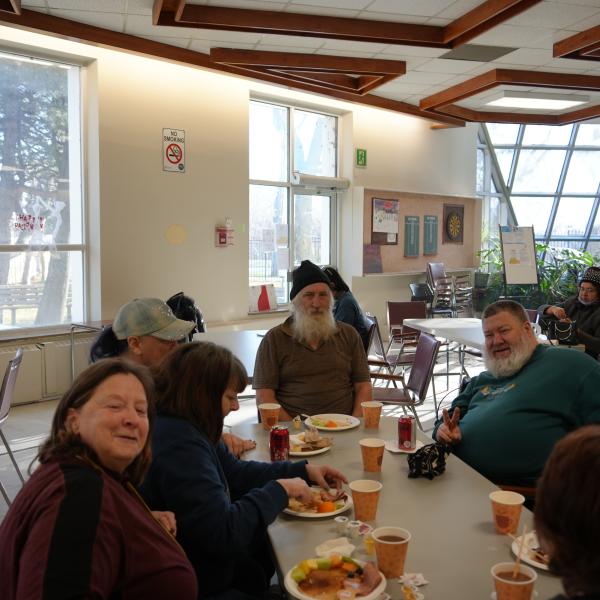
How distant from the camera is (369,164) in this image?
31.2 feet

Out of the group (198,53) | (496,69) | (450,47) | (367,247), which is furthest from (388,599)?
(367,247)

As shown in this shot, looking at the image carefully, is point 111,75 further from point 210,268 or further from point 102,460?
point 102,460

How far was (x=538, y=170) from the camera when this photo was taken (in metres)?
13.4

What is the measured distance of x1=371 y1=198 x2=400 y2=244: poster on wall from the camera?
943 centimetres

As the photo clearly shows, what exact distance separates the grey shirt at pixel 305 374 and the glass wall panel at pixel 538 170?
11235 mm

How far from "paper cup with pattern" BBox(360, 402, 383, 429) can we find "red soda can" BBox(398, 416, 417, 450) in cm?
30

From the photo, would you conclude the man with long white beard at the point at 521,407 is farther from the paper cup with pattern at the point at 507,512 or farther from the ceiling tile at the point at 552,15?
the ceiling tile at the point at 552,15

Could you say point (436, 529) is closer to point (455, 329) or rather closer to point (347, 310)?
point (347, 310)

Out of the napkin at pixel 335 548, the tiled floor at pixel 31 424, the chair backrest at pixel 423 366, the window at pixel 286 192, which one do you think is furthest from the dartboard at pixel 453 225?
the napkin at pixel 335 548

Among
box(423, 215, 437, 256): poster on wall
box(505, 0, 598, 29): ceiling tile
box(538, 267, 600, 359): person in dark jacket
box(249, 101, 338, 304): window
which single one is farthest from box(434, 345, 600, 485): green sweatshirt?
box(423, 215, 437, 256): poster on wall

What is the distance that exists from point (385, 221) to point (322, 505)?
801 centimetres

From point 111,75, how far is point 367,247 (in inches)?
172

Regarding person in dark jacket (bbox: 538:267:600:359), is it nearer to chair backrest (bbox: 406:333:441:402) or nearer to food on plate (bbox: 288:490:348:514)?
chair backrest (bbox: 406:333:441:402)

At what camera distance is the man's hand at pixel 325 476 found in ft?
6.78
